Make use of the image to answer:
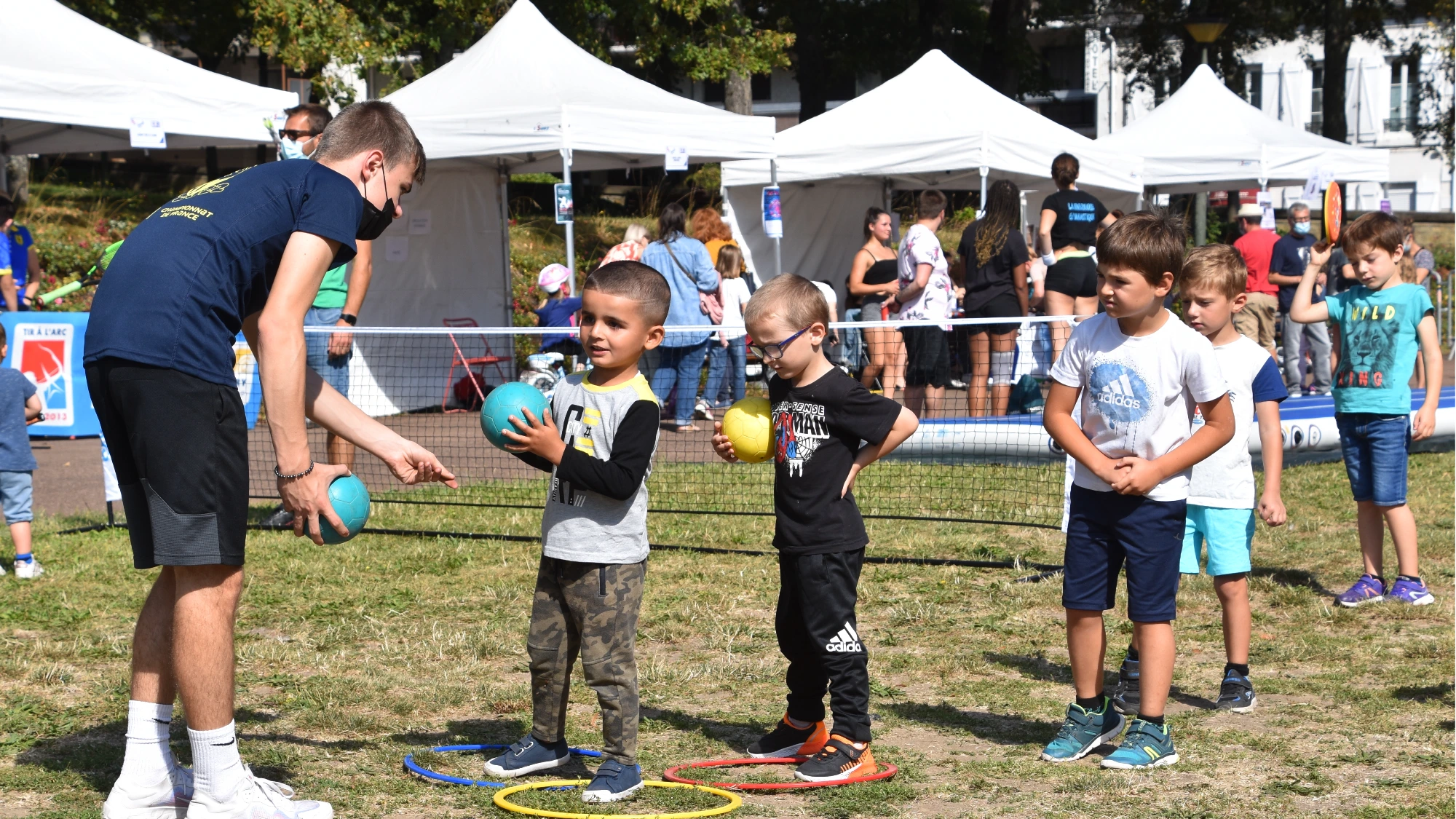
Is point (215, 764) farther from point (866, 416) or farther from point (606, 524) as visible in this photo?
point (866, 416)

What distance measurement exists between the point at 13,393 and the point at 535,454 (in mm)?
4660

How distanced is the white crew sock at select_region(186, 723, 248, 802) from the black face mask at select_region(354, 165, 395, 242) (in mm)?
1447

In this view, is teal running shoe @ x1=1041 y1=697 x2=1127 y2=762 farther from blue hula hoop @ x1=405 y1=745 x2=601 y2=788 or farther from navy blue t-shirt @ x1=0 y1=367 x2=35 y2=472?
navy blue t-shirt @ x1=0 y1=367 x2=35 y2=472

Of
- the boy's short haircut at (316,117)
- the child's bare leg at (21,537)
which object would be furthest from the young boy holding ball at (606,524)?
the child's bare leg at (21,537)

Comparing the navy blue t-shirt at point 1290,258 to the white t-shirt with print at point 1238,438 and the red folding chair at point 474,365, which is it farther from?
the white t-shirt with print at point 1238,438

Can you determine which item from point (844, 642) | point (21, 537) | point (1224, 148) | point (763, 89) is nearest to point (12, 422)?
point (21, 537)

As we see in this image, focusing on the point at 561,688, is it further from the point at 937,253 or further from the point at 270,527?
the point at 937,253

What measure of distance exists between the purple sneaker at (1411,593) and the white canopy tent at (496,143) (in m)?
8.73

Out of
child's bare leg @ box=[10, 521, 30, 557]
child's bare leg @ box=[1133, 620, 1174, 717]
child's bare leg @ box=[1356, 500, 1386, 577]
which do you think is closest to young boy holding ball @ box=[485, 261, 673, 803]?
child's bare leg @ box=[1133, 620, 1174, 717]

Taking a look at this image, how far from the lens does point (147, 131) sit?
12.2 meters

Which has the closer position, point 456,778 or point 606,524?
point 606,524

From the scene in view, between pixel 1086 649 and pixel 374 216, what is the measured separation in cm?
268

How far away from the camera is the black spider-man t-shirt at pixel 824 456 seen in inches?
172

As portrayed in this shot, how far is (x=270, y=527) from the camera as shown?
8797 mm
